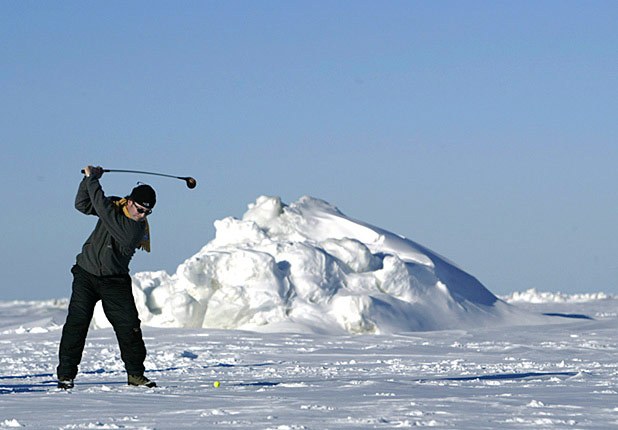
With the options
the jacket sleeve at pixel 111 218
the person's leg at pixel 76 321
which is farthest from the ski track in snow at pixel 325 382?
the jacket sleeve at pixel 111 218

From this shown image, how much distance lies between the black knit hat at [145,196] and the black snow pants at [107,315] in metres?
0.62

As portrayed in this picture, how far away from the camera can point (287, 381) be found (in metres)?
8.92

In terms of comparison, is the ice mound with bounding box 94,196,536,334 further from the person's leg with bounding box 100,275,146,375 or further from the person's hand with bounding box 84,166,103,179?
the person's hand with bounding box 84,166,103,179

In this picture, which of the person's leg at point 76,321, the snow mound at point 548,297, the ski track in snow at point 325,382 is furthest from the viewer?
the snow mound at point 548,297

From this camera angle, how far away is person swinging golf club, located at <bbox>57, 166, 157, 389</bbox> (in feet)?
26.0

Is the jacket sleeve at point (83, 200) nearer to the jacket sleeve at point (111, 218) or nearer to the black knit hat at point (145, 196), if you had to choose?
the jacket sleeve at point (111, 218)

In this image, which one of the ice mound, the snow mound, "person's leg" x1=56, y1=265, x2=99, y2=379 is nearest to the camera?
"person's leg" x1=56, y1=265, x2=99, y2=379

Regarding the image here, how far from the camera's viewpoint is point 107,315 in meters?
8.16

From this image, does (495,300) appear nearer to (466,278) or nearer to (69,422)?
(466,278)

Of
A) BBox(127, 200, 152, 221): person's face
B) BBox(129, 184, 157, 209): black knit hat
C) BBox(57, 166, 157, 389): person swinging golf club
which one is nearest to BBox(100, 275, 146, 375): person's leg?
BBox(57, 166, 157, 389): person swinging golf club

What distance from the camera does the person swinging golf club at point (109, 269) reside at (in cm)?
792

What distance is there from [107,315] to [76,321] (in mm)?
230

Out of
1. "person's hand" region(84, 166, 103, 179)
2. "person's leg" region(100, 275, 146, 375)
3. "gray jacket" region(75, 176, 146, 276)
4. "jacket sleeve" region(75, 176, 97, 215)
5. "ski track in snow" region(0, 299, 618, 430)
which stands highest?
"person's hand" region(84, 166, 103, 179)

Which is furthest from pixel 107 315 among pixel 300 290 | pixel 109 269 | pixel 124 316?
pixel 300 290
